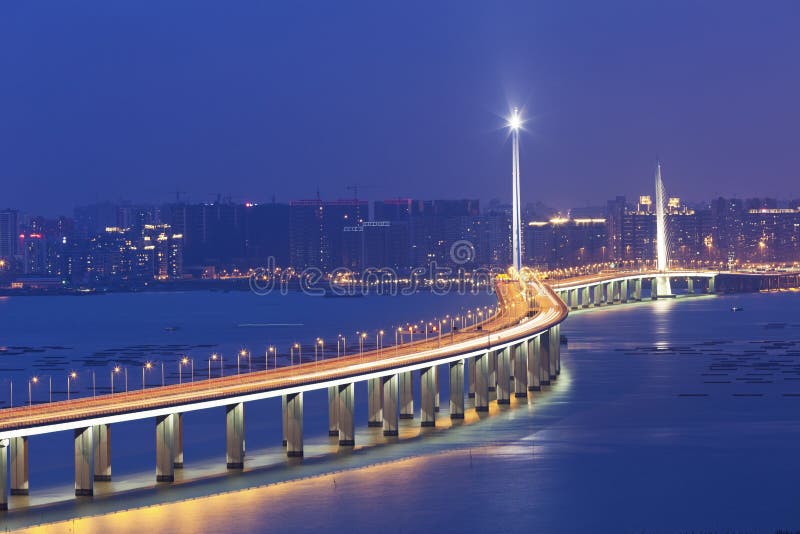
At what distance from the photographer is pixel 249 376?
57.2m

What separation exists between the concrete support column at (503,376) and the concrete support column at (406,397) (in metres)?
8.65

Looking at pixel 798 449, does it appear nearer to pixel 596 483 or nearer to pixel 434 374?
pixel 596 483

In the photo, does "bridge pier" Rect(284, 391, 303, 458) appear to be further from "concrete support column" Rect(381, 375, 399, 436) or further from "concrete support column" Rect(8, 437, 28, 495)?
"concrete support column" Rect(8, 437, 28, 495)

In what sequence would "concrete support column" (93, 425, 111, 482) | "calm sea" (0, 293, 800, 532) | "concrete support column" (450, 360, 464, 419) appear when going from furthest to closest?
"concrete support column" (450, 360, 464, 419) → "concrete support column" (93, 425, 111, 482) → "calm sea" (0, 293, 800, 532)

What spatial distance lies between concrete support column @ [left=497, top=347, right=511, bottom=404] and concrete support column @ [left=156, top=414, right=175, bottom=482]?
27849mm

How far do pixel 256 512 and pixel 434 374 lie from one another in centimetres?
2070

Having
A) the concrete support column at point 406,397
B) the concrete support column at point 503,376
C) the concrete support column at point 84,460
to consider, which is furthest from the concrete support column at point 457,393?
the concrete support column at point 84,460

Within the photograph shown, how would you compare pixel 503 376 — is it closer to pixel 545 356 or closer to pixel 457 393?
pixel 457 393

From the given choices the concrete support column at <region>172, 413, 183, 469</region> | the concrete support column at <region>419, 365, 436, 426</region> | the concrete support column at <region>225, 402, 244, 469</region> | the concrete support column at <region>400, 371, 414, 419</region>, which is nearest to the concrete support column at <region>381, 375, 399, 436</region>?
the concrete support column at <region>419, 365, 436, 426</region>

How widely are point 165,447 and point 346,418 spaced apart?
34.4ft

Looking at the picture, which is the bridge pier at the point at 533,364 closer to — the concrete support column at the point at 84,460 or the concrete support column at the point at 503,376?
the concrete support column at the point at 503,376

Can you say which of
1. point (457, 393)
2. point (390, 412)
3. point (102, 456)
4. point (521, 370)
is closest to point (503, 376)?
point (521, 370)

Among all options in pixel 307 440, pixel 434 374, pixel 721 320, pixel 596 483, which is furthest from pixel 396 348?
pixel 721 320

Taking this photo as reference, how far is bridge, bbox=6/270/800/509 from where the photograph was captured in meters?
47.1
